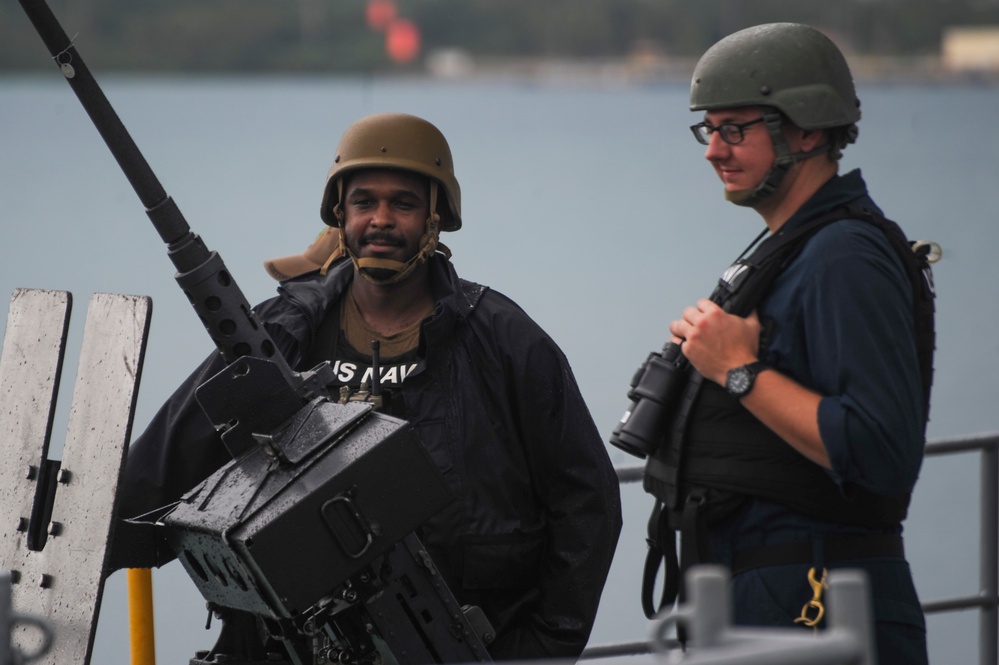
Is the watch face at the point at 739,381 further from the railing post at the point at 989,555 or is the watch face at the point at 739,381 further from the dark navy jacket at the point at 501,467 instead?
the railing post at the point at 989,555

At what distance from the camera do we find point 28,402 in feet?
8.06

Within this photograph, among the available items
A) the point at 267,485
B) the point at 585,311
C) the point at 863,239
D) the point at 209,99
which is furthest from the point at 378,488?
the point at 209,99

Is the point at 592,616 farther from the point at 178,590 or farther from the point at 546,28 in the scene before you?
the point at 546,28

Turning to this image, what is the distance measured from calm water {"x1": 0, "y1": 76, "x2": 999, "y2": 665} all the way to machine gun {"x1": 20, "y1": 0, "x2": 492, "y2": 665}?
3.51 m


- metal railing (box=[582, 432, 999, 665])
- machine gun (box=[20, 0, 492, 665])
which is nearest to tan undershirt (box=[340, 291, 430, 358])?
machine gun (box=[20, 0, 492, 665])

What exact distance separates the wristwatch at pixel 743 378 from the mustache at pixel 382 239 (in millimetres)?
786

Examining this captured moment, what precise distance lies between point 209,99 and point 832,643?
25.7 metres

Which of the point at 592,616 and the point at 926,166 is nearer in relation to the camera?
the point at 592,616

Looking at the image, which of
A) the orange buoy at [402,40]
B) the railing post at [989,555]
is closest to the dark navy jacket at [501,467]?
the railing post at [989,555]

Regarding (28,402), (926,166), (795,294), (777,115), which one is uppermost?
(926,166)

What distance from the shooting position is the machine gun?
2242 mm

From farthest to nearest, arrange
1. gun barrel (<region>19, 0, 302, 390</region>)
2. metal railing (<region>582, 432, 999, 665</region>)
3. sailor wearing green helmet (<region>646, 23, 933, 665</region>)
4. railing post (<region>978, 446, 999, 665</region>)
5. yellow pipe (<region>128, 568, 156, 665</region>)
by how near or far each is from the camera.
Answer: railing post (<region>978, 446, 999, 665</region>)
metal railing (<region>582, 432, 999, 665</region>)
yellow pipe (<region>128, 568, 156, 665</region>)
gun barrel (<region>19, 0, 302, 390</region>)
sailor wearing green helmet (<region>646, 23, 933, 665</region>)

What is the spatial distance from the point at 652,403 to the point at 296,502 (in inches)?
26.8

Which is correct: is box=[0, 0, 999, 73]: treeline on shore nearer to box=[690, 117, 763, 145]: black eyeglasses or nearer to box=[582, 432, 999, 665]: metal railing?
box=[582, 432, 999, 665]: metal railing
